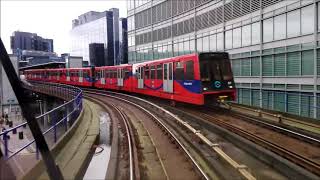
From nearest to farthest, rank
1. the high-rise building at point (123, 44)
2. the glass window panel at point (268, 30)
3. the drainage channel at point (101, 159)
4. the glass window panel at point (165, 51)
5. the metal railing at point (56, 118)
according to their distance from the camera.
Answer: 1. the metal railing at point (56, 118)
2. the drainage channel at point (101, 159)
3. the glass window panel at point (268, 30)
4. the glass window panel at point (165, 51)
5. the high-rise building at point (123, 44)

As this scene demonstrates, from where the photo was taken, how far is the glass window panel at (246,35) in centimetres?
2969

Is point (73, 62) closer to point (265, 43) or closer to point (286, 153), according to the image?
point (265, 43)

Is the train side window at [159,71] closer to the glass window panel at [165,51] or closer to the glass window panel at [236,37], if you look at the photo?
the glass window panel at [236,37]

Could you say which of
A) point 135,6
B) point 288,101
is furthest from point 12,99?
point 288,101

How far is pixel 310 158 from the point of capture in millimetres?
10594

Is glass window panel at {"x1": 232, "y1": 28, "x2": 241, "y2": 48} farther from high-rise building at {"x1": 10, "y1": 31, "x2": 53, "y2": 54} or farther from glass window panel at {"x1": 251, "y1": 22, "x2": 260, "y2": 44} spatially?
high-rise building at {"x1": 10, "y1": 31, "x2": 53, "y2": 54}

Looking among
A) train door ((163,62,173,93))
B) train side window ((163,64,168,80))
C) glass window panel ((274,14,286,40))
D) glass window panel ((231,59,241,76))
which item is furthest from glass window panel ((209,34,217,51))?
train door ((163,62,173,93))

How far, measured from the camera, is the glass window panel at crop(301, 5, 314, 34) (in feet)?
74.6

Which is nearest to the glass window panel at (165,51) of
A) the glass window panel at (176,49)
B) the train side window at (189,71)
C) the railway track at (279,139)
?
the glass window panel at (176,49)

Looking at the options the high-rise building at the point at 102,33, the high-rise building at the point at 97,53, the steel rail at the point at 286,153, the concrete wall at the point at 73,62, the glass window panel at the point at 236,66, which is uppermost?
the high-rise building at the point at 102,33

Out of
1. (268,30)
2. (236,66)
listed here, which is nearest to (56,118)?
(268,30)

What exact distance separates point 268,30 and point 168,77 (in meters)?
8.12

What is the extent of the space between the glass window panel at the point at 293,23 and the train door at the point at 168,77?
25.6 ft

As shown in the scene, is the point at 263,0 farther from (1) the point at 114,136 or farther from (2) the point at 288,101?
(1) the point at 114,136
